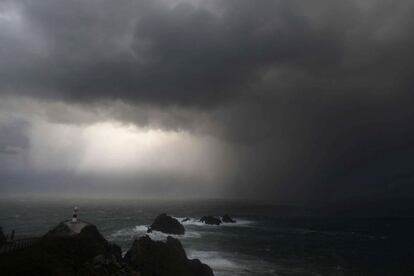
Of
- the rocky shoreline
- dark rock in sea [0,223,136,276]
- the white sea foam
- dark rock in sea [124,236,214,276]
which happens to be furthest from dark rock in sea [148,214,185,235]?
dark rock in sea [0,223,136,276]

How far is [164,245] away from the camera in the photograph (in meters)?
43.5

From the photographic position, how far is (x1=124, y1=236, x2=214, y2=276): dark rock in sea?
41.0 m

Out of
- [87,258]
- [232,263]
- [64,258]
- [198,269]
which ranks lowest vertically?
[232,263]

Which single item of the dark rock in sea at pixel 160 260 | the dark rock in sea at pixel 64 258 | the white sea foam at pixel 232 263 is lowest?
the white sea foam at pixel 232 263

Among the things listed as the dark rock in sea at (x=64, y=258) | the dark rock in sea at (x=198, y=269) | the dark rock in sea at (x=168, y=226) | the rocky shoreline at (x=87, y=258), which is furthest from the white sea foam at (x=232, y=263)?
the dark rock in sea at (x=168, y=226)

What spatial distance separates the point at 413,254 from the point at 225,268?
46922 mm

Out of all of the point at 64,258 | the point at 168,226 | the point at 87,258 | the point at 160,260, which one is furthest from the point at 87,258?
the point at 168,226

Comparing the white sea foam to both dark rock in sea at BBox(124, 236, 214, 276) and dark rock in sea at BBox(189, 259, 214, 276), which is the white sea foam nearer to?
dark rock in sea at BBox(189, 259, 214, 276)

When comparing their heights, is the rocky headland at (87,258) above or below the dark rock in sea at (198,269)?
above

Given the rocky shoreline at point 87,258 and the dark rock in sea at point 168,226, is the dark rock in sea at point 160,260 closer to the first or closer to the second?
the rocky shoreline at point 87,258

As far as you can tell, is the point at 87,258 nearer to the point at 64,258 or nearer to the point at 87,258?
the point at 87,258

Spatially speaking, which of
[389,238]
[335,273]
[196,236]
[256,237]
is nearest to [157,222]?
[196,236]

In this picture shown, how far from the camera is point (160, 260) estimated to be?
138 ft

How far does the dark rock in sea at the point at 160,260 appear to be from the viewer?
135ft
